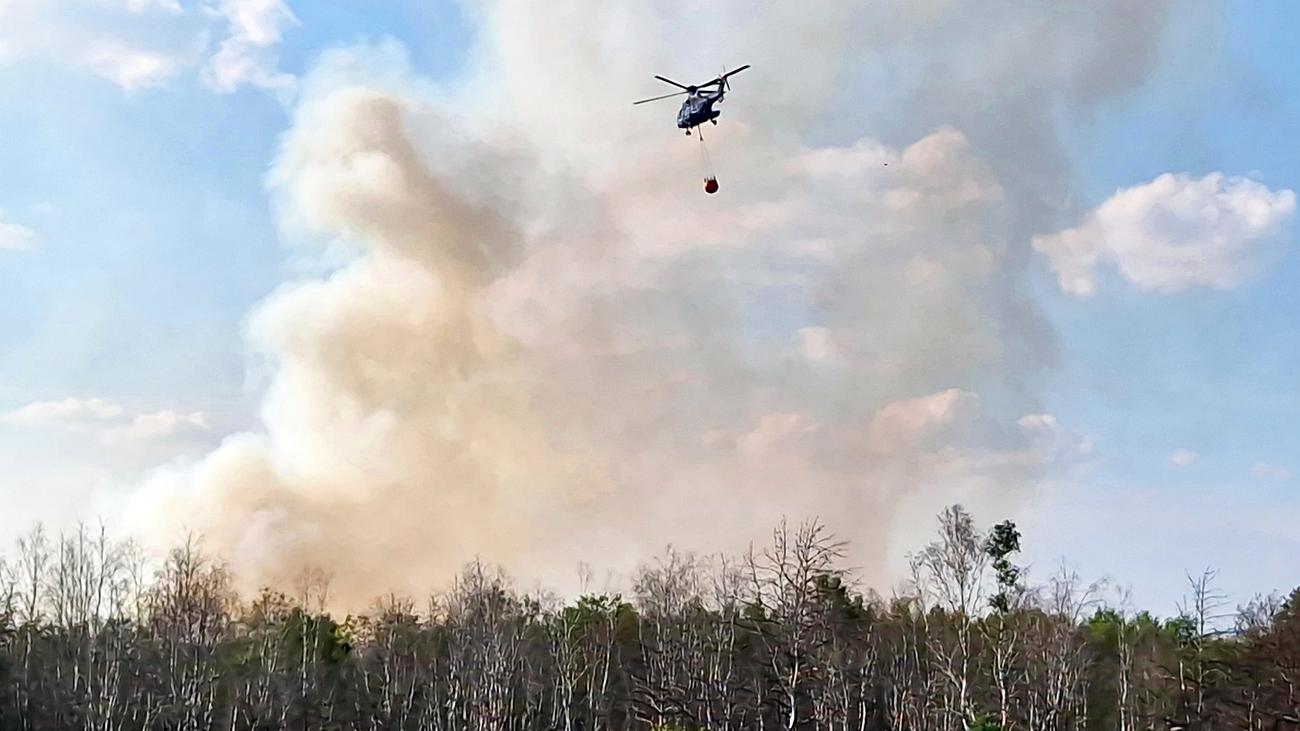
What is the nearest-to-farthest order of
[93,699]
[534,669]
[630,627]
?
[93,699] → [534,669] → [630,627]

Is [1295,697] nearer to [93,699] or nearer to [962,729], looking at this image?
[962,729]

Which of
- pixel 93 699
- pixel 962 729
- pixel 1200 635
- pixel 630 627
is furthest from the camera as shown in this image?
pixel 630 627

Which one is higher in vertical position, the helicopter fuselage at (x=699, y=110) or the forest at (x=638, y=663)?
the helicopter fuselage at (x=699, y=110)

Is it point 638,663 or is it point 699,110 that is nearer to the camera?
point 699,110

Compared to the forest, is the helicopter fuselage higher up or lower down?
higher up

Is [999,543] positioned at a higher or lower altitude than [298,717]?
higher

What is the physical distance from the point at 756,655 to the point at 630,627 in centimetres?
864

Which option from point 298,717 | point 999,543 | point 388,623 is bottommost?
point 298,717

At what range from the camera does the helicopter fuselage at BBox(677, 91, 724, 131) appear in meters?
45.0

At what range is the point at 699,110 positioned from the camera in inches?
1779

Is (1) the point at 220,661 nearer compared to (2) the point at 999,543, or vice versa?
(1) the point at 220,661

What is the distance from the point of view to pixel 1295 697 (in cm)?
6166

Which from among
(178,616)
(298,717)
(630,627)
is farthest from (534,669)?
(178,616)

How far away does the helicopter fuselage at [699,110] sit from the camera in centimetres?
4503
